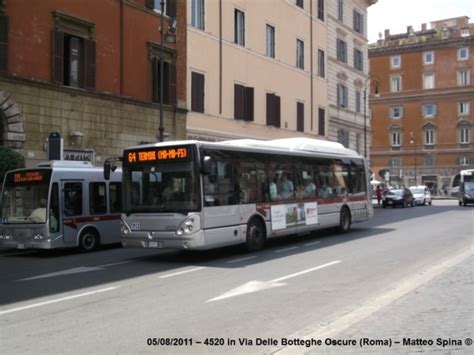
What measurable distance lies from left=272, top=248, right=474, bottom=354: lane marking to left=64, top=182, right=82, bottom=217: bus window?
960 cm

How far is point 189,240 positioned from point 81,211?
16.2 feet

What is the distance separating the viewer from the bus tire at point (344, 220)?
65.6 feet

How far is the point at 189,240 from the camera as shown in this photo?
510 inches

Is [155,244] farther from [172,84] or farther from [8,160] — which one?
[172,84]

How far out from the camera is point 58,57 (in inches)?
901

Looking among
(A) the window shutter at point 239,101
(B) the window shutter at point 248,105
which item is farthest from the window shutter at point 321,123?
(A) the window shutter at point 239,101

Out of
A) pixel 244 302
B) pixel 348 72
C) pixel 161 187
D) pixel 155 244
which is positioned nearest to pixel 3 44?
pixel 161 187

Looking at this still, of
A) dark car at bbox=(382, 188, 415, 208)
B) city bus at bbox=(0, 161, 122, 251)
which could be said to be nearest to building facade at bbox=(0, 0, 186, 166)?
city bus at bbox=(0, 161, 122, 251)

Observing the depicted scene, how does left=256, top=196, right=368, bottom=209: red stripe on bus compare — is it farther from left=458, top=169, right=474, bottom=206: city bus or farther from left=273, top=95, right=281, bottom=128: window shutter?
left=458, top=169, right=474, bottom=206: city bus

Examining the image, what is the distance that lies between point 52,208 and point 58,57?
30.8 feet

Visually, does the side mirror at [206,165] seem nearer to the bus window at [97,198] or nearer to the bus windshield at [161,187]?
the bus windshield at [161,187]

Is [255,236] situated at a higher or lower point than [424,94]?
lower

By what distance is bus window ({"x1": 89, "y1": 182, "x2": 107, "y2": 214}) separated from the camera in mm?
16938

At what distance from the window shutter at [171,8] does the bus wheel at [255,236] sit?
1642cm
